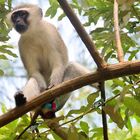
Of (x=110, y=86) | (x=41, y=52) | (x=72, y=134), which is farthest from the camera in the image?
(x=41, y=52)

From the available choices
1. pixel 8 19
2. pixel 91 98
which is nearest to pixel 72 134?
pixel 91 98

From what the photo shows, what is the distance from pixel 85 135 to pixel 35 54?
2.02 m

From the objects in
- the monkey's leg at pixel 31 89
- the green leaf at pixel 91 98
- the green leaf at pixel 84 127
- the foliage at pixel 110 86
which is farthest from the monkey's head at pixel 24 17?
the green leaf at pixel 91 98

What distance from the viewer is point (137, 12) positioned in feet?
9.03

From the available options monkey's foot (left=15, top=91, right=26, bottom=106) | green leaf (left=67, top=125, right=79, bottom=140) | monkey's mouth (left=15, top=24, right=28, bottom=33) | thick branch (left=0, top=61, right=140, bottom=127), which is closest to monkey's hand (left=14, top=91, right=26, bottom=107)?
monkey's foot (left=15, top=91, right=26, bottom=106)

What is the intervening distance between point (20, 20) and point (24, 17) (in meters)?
0.15

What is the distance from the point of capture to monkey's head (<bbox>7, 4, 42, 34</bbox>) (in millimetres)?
4195

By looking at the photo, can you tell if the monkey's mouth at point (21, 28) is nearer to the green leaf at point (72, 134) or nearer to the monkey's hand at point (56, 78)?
the monkey's hand at point (56, 78)

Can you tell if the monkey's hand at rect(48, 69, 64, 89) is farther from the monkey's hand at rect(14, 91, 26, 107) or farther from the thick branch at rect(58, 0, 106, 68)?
the thick branch at rect(58, 0, 106, 68)

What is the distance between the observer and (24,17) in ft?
14.7

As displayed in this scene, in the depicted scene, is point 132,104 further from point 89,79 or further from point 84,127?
point 84,127

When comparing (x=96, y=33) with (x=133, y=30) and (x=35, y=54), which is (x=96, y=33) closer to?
(x=133, y=30)

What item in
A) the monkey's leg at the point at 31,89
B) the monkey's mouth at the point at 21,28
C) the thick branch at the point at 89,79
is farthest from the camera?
the monkey's mouth at the point at 21,28

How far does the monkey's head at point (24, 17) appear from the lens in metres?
4.20
